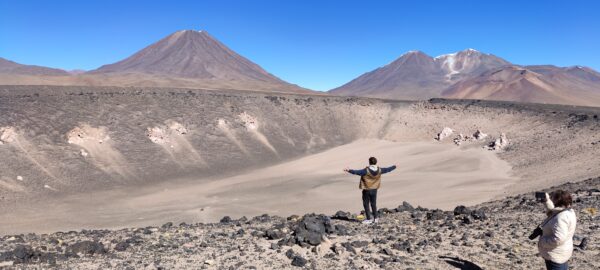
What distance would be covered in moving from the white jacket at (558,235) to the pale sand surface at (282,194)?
11947 millimetres

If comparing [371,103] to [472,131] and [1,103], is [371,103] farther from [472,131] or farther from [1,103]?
[1,103]

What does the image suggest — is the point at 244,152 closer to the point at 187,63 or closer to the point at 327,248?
the point at 327,248

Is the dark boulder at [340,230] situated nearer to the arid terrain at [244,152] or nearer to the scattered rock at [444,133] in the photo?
the arid terrain at [244,152]

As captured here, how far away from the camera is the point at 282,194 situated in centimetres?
2378

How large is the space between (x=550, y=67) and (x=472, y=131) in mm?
189777

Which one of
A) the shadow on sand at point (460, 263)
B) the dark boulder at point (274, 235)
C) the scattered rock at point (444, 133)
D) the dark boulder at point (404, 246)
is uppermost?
the scattered rock at point (444, 133)

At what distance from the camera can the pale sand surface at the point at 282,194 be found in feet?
61.5

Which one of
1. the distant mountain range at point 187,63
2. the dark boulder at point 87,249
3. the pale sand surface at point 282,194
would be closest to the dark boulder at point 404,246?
the dark boulder at point 87,249

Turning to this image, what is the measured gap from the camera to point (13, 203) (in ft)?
71.7

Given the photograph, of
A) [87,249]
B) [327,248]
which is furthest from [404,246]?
[87,249]

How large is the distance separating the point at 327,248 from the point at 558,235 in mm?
3751

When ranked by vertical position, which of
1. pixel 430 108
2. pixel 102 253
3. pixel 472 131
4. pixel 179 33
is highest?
pixel 179 33

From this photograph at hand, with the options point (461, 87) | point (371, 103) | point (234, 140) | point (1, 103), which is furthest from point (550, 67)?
point (1, 103)

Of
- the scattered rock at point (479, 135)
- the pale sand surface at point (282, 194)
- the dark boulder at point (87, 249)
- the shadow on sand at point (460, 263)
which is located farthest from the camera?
the scattered rock at point (479, 135)
